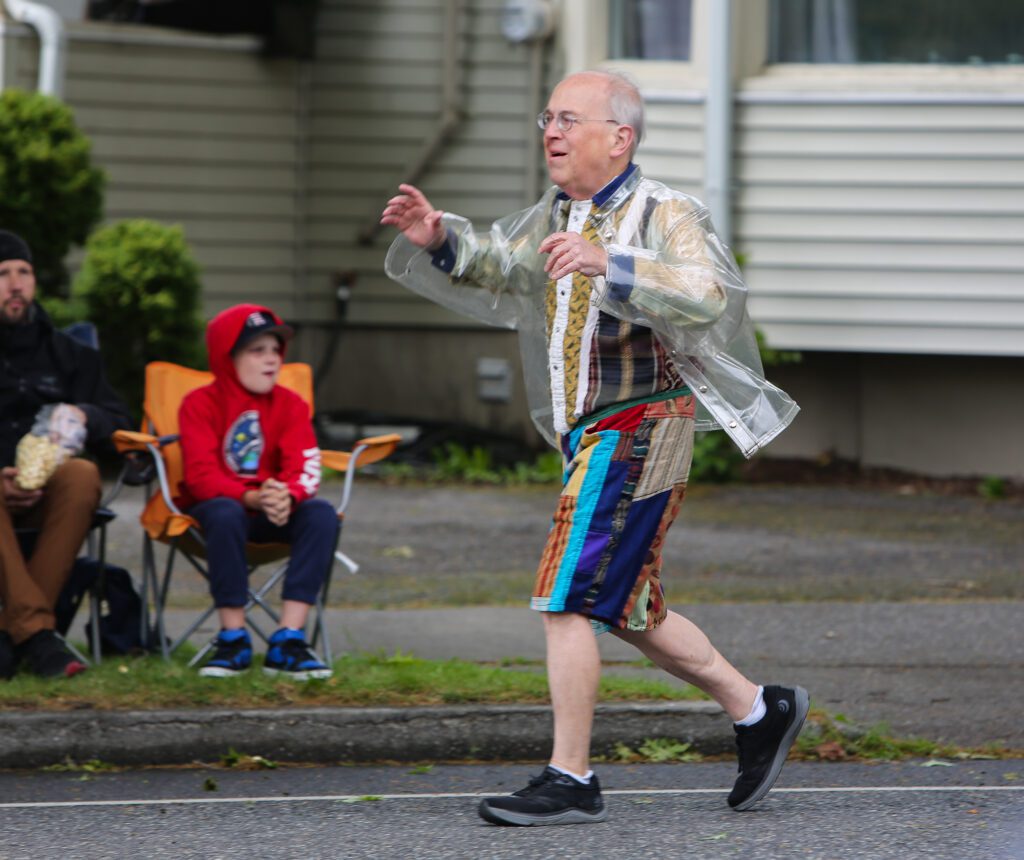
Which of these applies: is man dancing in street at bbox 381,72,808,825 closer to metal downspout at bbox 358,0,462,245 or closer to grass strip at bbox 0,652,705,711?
grass strip at bbox 0,652,705,711

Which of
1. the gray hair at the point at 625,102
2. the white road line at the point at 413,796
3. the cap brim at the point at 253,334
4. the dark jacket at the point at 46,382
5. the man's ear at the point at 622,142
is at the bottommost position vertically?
the white road line at the point at 413,796

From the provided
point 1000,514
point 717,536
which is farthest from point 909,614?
point 1000,514

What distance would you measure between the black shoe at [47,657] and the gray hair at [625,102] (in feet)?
8.33

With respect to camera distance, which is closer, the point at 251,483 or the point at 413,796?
the point at 413,796

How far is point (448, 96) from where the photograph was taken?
1266cm

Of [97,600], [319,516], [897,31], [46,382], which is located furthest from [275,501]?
[897,31]

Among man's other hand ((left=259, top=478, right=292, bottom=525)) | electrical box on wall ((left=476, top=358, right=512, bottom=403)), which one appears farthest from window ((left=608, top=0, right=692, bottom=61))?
man's other hand ((left=259, top=478, right=292, bottom=525))

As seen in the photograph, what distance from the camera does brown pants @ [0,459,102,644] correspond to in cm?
602

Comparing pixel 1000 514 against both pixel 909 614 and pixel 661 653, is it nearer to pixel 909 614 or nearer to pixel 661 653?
pixel 909 614

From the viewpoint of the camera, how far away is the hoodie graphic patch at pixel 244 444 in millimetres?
6340

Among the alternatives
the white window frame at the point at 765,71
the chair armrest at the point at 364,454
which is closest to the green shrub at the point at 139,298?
the white window frame at the point at 765,71

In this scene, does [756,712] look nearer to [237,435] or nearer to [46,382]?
[237,435]

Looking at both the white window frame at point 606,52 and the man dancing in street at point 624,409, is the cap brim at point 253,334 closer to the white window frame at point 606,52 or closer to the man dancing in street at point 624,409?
the man dancing in street at point 624,409

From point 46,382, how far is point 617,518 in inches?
101
